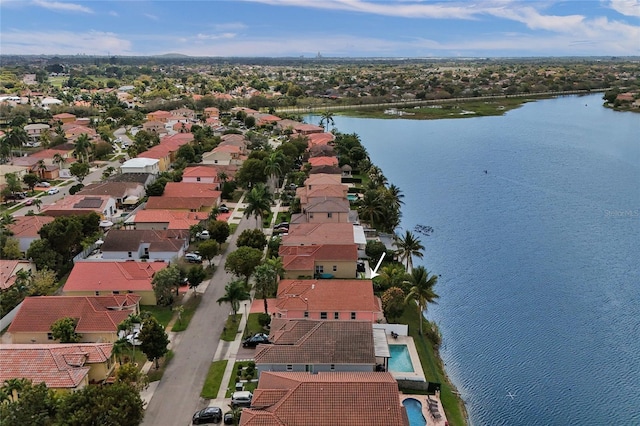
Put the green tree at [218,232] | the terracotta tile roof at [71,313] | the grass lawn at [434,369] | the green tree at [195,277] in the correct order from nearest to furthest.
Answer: the grass lawn at [434,369] < the terracotta tile roof at [71,313] < the green tree at [195,277] < the green tree at [218,232]

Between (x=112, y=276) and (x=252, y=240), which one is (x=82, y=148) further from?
(x=252, y=240)

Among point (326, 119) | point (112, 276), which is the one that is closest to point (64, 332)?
point (112, 276)

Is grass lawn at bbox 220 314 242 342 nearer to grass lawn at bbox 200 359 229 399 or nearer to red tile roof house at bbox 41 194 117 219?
grass lawn at bbox 200 359 229 399

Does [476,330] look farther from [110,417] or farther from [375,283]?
[110,417]

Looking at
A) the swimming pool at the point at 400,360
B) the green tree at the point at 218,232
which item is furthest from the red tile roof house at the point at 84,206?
the swimming pool at the point at 400,360

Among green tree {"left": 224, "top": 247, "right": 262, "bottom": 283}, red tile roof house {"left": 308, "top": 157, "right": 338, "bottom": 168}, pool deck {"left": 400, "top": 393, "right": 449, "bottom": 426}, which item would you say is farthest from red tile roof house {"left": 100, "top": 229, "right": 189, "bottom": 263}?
red tile roof house {"left": 308, "top": 157, "right": 338, "bottom": 168}

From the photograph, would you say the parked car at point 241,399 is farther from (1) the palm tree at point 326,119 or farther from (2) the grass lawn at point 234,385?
(1) the palm tree at point 326,119
